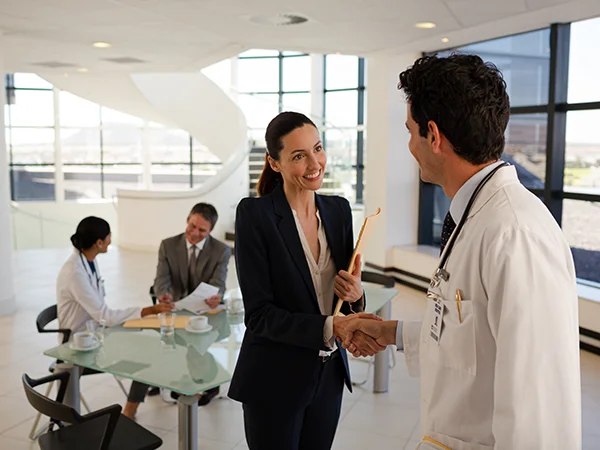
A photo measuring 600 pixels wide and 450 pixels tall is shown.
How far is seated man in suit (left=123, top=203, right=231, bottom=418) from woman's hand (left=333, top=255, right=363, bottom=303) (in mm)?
2431

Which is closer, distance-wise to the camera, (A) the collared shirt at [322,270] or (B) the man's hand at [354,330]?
(B) the man's hand at [354,330]

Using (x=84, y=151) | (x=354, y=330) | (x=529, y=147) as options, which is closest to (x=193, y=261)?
(x=354, y=330)

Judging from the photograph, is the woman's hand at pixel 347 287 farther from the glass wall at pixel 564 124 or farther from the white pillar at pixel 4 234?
the white pillar at pixel 4 234

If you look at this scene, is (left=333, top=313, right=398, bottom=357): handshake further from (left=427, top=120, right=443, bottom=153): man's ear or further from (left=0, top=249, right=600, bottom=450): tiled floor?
(left=0, top=249, right=600, bottom=450): tiled floor

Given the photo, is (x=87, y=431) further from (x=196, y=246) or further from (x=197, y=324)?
(x=196, y=246)

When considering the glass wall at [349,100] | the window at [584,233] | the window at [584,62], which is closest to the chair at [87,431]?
the window at [584,233]

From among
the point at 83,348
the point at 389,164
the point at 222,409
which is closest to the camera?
the point at 83,348

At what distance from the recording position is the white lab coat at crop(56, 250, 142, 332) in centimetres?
375

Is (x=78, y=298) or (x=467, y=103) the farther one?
(x=78, y=298)

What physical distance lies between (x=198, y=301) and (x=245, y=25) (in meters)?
3.53

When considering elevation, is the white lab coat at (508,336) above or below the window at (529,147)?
below

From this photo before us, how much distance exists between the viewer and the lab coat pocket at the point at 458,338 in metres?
1.25

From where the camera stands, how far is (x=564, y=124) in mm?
6621

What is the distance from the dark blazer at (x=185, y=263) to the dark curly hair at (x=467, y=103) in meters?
3.30
